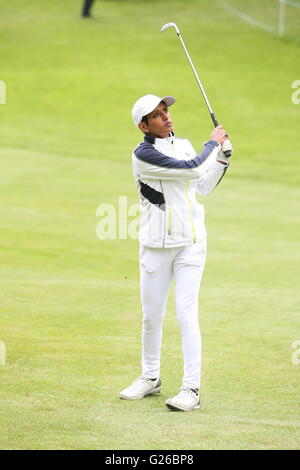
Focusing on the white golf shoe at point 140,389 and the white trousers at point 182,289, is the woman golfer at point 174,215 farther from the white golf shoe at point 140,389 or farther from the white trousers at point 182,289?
the white golf shoe at point 140,389

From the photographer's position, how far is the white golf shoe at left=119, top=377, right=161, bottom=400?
8.38 m

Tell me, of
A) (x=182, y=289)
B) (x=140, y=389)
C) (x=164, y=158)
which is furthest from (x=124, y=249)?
(x=164, y=158)

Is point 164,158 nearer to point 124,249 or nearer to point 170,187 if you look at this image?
point 170,187

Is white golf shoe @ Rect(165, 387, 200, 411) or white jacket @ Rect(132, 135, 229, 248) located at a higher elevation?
white jacket @ Rect(132, 135, 229, 248)

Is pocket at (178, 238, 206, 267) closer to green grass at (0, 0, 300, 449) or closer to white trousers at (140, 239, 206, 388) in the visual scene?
white trousers at (140, 239, 206, 388)


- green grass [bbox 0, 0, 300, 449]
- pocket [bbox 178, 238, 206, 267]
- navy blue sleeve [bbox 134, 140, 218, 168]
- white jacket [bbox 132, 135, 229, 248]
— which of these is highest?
navy blue sleeve [bbox 134, 140, 218, 168]

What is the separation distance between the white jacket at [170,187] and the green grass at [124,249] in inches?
55.6

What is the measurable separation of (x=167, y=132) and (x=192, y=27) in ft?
121

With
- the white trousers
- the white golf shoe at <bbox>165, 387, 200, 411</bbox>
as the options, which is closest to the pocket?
the white trousers

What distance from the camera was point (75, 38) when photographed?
140ft

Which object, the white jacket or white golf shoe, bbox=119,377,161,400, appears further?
white golf shoe, bbox=119,377,161,400

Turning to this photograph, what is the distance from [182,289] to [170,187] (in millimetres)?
829

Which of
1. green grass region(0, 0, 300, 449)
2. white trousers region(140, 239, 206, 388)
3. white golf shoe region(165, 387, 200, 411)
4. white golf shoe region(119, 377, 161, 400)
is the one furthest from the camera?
white golf shoe region(119, 377, 161, 400)

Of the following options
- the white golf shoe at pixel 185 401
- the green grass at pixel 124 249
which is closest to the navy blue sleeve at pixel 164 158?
the white golf shoe at pixel 185 401
